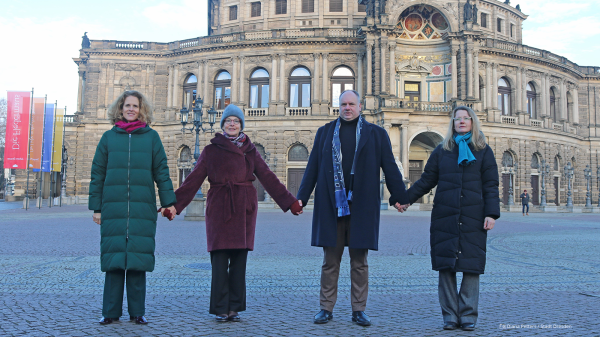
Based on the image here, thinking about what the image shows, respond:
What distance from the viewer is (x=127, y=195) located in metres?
4.92

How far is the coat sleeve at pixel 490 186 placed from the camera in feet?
16.1

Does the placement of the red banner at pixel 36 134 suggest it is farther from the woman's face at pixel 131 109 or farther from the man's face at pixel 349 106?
the man's face at pixel 349 106

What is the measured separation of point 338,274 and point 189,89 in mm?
39600

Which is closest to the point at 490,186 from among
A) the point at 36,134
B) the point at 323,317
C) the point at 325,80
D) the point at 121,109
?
the point at 323,317

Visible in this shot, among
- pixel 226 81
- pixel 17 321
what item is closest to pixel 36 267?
pixel 17 321

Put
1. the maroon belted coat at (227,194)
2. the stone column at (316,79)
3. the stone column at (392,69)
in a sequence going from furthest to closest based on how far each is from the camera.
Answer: the stone column at (316,79), the stone column at (392,69), the maroon belted coat at (227,194)

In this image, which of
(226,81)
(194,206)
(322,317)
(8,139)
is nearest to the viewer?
(322,317)

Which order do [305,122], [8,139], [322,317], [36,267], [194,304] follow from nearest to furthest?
[322,317]
[194,304]
[36,267]
[8,139]
[305,122]

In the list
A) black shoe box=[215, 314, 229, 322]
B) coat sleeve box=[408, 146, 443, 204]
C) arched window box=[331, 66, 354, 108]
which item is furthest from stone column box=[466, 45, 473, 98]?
black shoe box=[215, 314, 229, 322]

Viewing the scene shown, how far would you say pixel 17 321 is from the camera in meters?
4.65

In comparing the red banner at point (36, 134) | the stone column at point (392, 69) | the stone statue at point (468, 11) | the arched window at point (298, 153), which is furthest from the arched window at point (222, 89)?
the stone statue at point (468, 11)

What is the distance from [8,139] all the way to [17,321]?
30.2 metres

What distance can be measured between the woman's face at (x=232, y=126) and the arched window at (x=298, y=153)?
34.0 metres

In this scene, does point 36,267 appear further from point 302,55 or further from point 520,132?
point 520,132
